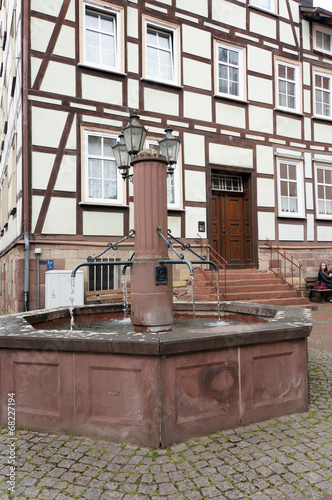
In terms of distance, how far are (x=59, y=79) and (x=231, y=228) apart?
6358 mm

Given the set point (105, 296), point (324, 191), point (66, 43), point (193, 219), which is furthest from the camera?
point (324, 191)

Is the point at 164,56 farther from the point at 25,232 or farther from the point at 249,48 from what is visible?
the point at 25,232

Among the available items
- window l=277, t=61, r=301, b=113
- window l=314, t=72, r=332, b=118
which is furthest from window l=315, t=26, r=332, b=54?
window l=277, t=61, r=301, b=113

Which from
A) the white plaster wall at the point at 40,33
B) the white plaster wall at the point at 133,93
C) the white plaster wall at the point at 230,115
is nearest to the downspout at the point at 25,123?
the white plaster wall at the point at 40,33

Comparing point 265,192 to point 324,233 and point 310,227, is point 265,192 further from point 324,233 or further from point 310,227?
point 324,233

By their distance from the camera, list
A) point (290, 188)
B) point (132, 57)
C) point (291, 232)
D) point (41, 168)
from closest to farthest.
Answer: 1. point (41, 168)
2. point (132, 57)
3. point (291, 232)
4. point (290, 188)

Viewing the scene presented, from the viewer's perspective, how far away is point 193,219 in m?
11.6

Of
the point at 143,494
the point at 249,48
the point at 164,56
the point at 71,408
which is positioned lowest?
the point at 143,494

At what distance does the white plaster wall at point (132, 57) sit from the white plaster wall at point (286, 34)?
5.42 metres

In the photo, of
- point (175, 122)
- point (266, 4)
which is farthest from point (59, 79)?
point (266, 4)

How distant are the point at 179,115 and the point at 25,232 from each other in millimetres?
5318

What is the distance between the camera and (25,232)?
926cm

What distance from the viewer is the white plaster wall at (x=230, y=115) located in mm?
12180

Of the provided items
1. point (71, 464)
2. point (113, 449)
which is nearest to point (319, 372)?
point (113, 449)
